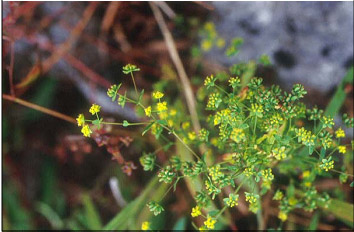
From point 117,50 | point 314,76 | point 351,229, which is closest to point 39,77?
point 117,50

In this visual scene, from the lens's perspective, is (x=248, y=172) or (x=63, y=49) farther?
(x=63, y=49)

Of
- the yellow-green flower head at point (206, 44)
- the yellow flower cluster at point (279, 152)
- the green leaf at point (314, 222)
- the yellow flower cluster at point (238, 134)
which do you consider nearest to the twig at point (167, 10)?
the yellow-green flower head at point (206, 44)

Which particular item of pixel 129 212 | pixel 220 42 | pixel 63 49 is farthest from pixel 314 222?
pixel 63 49

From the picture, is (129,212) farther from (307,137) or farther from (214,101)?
(307,137)

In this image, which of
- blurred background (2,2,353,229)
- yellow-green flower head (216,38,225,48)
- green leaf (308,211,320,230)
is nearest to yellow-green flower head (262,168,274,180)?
green leaf (308,211,320,230)

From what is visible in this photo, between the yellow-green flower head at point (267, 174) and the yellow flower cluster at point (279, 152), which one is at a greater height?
the yellow flower cluster at point (279, 152)

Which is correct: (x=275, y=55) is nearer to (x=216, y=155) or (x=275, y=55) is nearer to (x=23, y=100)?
(x=216, y=155)

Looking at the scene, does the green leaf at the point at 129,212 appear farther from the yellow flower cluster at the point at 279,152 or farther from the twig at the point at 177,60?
the yellow flower cluster at the point at 279,152
